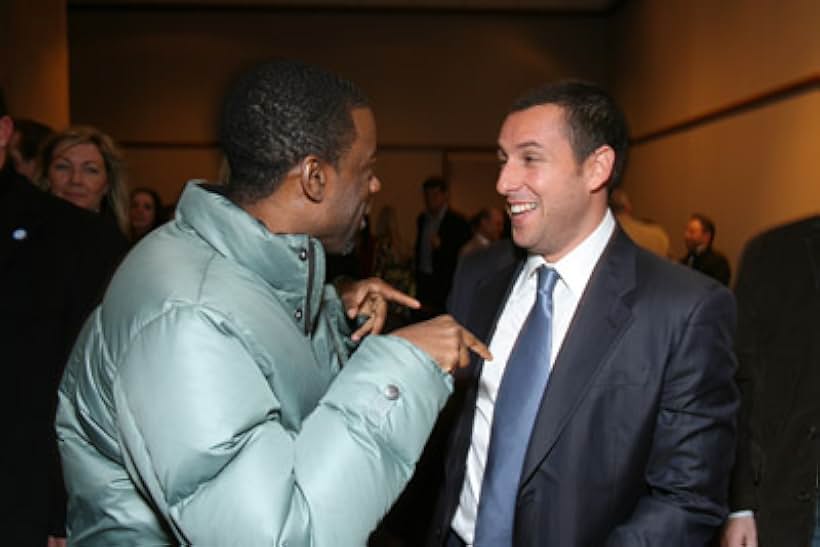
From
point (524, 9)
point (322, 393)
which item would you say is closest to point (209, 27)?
point (524, 9)

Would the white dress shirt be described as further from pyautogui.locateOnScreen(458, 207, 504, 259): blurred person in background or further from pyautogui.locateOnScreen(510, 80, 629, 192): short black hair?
pyautogui.locateOnScreen(458, 207, 504, 259): blurred person in background

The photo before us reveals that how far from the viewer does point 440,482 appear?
211cm

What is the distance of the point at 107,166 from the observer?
3074 mm

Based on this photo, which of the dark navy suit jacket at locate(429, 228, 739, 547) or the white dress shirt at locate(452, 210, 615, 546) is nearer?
the dark navy suit jacket at locate(429, 228, 739, 547)

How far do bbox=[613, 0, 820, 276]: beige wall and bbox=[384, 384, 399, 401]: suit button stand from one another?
4.99 m

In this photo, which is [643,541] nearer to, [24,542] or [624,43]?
[24,542]

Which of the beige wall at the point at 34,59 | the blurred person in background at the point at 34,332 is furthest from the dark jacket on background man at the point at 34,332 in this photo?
the beige wall at the point at 34,59

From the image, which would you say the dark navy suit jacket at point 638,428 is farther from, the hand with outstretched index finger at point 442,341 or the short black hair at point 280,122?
the short black hair at point 280,122

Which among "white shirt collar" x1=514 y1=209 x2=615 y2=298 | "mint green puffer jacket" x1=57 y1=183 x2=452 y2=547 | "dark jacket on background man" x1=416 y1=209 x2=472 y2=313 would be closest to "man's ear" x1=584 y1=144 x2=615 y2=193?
"white shirt collar" x1=514 y1=209 x2=615 y2=298

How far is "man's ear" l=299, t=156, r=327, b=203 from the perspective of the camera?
1.20 m

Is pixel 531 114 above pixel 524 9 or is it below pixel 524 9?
below

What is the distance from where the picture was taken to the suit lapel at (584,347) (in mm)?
1672

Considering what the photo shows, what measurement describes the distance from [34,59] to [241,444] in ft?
21.4

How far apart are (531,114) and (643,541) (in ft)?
3.16
